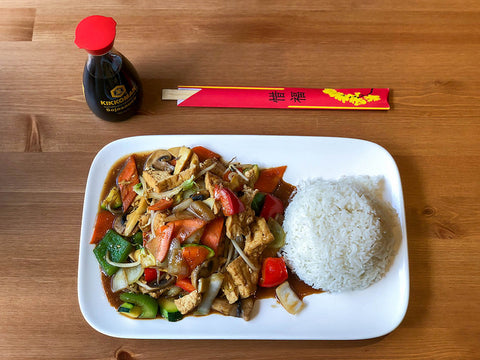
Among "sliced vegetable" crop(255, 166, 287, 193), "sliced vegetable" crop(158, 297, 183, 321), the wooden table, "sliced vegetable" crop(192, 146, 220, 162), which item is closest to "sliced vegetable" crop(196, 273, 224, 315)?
"sliced vegetable" crop(158, 297, 183, 321)

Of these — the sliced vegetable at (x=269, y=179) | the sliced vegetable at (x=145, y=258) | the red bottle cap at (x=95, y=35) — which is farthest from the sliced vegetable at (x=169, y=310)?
the red bottle cap at (x=95, y=35)

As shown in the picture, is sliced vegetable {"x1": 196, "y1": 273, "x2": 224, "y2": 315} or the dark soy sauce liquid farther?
the dark soy sauce liquid

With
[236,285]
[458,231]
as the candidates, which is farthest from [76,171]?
[458,231]

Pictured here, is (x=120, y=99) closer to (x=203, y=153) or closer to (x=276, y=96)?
(x=203, y=153)

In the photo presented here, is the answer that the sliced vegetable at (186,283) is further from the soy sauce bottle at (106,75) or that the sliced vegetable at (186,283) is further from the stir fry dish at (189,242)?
the soy sauce bottle at (106,75)

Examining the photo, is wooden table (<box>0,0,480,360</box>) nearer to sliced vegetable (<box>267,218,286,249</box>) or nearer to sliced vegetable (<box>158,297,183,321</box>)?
sliced vegetable (<box>158,297,183,321</box>)
